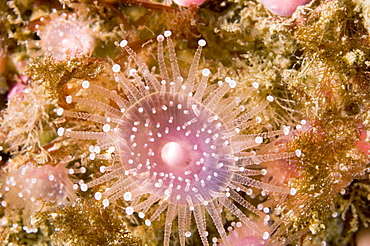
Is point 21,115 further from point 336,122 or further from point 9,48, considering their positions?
point 336,122

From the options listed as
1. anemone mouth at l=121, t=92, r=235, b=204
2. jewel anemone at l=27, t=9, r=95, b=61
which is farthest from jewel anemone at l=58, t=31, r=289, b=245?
jewel anemone at l=27, t=9, r=95, b=61

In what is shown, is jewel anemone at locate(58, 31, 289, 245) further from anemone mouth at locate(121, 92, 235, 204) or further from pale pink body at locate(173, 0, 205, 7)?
pale pink body at locate(173, 0, 205, 7)

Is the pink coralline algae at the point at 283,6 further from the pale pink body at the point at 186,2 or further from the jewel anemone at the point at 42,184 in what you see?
the jewel anemone at the point at 42,184

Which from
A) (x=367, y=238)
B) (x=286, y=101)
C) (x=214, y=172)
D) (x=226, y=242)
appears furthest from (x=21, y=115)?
(x=367, y=238)

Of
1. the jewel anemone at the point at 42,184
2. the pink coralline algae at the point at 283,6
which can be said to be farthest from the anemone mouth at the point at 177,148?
the pink coralline algae at the point at 283,6

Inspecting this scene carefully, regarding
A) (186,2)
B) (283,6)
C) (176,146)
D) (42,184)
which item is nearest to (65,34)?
(186,2)

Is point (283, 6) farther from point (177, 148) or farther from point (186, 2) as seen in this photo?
point (177, 148)

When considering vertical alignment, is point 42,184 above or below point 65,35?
below
